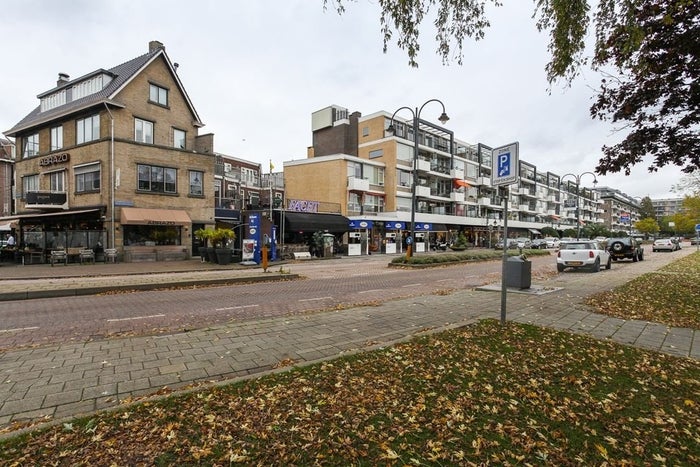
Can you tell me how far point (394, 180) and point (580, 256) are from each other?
82.9ft

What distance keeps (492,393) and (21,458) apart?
159 inches

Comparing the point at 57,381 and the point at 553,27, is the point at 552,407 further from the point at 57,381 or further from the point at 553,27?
the point at 553,27

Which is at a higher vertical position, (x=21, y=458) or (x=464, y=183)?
(x=464, y=183)

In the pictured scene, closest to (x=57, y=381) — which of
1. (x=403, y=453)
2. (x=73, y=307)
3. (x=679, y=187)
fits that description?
(x=403, y=453)

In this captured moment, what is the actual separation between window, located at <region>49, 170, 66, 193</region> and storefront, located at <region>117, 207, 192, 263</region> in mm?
7250

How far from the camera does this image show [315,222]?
103 ft

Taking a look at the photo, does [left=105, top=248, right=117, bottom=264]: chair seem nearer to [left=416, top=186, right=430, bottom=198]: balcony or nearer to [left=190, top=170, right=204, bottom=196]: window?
[left=190, top=170, right=204, bottom=196]: window

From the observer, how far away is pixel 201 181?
27.7 m

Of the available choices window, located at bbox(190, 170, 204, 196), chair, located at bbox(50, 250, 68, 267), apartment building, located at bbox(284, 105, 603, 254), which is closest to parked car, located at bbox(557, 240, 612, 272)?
apartment building, located at bbox(284, 105, 603, 254)

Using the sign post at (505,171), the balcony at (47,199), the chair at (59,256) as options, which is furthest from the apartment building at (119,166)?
the sign post at (505,171)

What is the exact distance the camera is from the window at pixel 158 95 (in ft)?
85.6

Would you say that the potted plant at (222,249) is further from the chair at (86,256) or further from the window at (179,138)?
the window at (179,138)

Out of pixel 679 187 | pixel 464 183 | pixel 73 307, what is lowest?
pixel 73 307

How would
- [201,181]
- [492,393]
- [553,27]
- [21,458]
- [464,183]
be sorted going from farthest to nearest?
[464,183] → [201,181] → [553,27] → [492,393] → [21,458]
